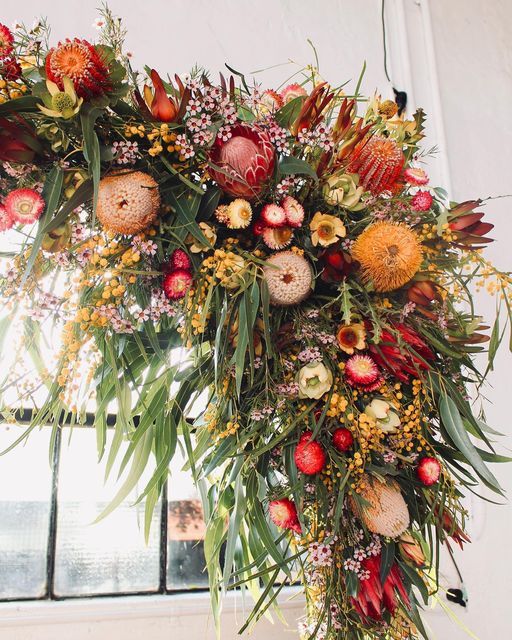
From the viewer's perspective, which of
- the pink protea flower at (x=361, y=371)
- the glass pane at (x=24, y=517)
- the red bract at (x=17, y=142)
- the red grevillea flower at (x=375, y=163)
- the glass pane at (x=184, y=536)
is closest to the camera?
the red bract at (x=17, y=142)

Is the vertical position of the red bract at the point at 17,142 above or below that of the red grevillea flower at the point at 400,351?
above

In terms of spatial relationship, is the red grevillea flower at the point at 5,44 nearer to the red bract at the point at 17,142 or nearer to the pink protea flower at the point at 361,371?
the red bract at the point at 17,142

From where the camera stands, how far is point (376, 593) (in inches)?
31.7

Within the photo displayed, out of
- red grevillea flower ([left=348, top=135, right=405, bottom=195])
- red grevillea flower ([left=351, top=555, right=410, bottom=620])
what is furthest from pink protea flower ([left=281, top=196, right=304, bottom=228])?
red grevillea flower ([left=351, top=555, right=410, bottom=620])

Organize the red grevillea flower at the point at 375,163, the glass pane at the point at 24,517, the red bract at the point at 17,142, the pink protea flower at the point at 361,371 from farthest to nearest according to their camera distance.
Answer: the glass pane at the point at 24,517 < the red grevillea flower at the point at 375,163 < the pink protea flower at the point at 361,371 < the red bract at the point at 17,142

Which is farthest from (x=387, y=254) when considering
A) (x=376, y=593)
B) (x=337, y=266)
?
(x=376, y=593)

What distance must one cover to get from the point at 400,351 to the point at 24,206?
→ 1.71 ft

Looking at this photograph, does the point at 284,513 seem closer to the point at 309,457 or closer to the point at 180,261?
the point at 309,457

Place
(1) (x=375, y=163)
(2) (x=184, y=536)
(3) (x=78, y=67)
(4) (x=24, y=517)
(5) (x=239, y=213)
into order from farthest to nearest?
(2) (x=184, y=536) → (4) (x=24, y=517) → (1) (x=375, y=163) → (5) (x=239, y=213) → (3) (x=78, y=67)

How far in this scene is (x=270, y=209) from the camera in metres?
0.85

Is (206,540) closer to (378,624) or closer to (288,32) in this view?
(378,624)

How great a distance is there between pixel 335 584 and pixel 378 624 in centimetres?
7

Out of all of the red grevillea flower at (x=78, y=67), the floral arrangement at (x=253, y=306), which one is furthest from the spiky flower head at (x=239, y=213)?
the red grevillea flower at (x=78, y=67)

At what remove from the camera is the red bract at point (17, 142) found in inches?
28.7
